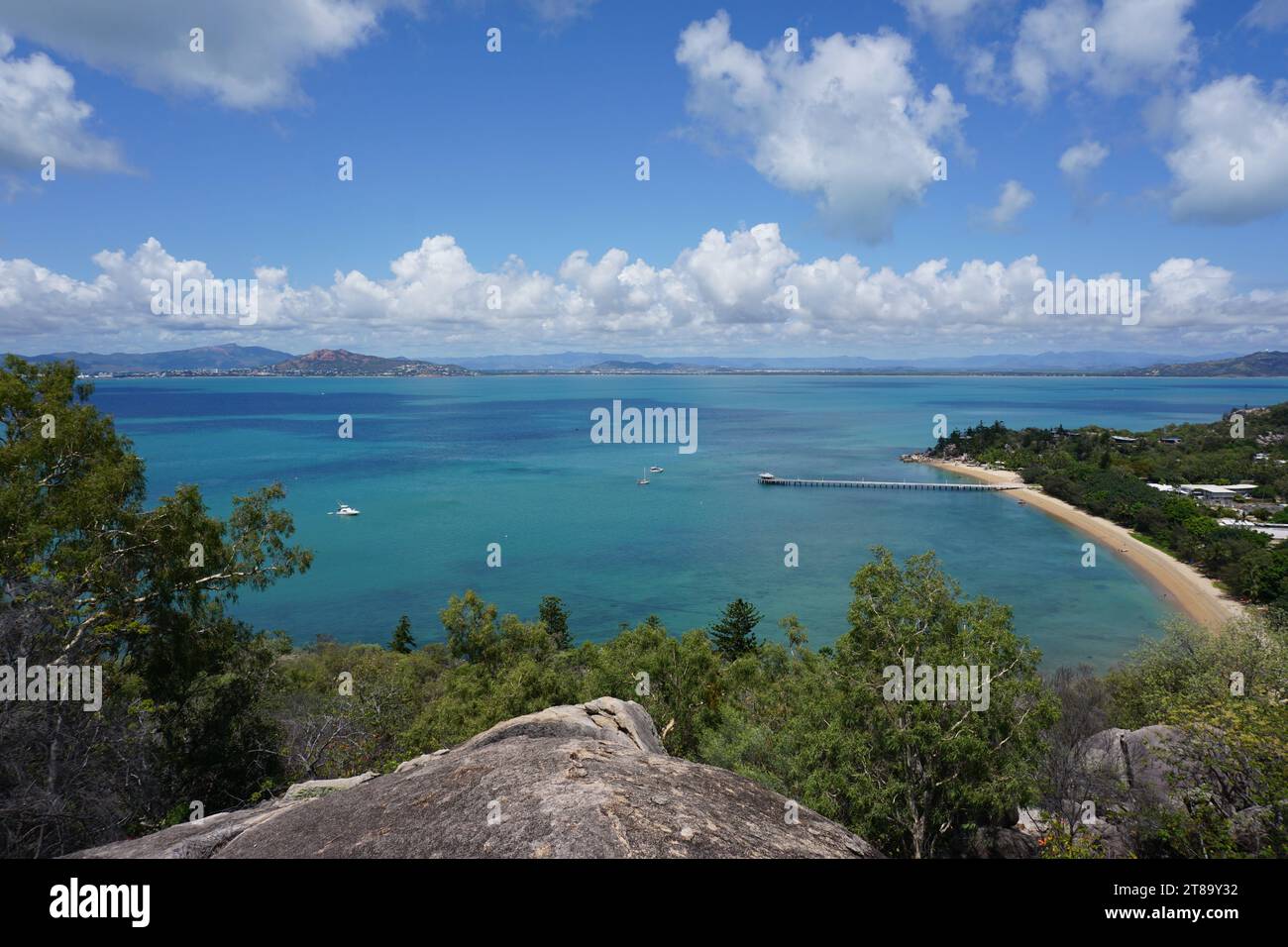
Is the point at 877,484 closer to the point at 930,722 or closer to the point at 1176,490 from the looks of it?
the point at 1176,490

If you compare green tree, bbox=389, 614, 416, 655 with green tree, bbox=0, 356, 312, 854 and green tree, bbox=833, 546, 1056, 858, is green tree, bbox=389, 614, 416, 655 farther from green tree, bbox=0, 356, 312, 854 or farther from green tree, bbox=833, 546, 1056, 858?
green tree, bbox=833, 546, 1056, 858

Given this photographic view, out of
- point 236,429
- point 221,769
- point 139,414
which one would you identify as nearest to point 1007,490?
point 221,769

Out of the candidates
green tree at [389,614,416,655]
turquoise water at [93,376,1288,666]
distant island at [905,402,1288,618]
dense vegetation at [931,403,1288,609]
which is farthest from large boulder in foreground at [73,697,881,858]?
dense vegetation at [931,403,1288,609]

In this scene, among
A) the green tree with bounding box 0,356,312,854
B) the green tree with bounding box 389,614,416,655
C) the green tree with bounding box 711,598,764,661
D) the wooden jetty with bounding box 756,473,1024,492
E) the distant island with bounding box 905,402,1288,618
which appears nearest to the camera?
the green tree with bounding box 0,356,312,854

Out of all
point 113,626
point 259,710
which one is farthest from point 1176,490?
point 113,626

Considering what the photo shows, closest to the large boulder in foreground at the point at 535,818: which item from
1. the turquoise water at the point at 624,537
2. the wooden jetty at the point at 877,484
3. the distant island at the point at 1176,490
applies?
the turquoise water at the point at 624,537
